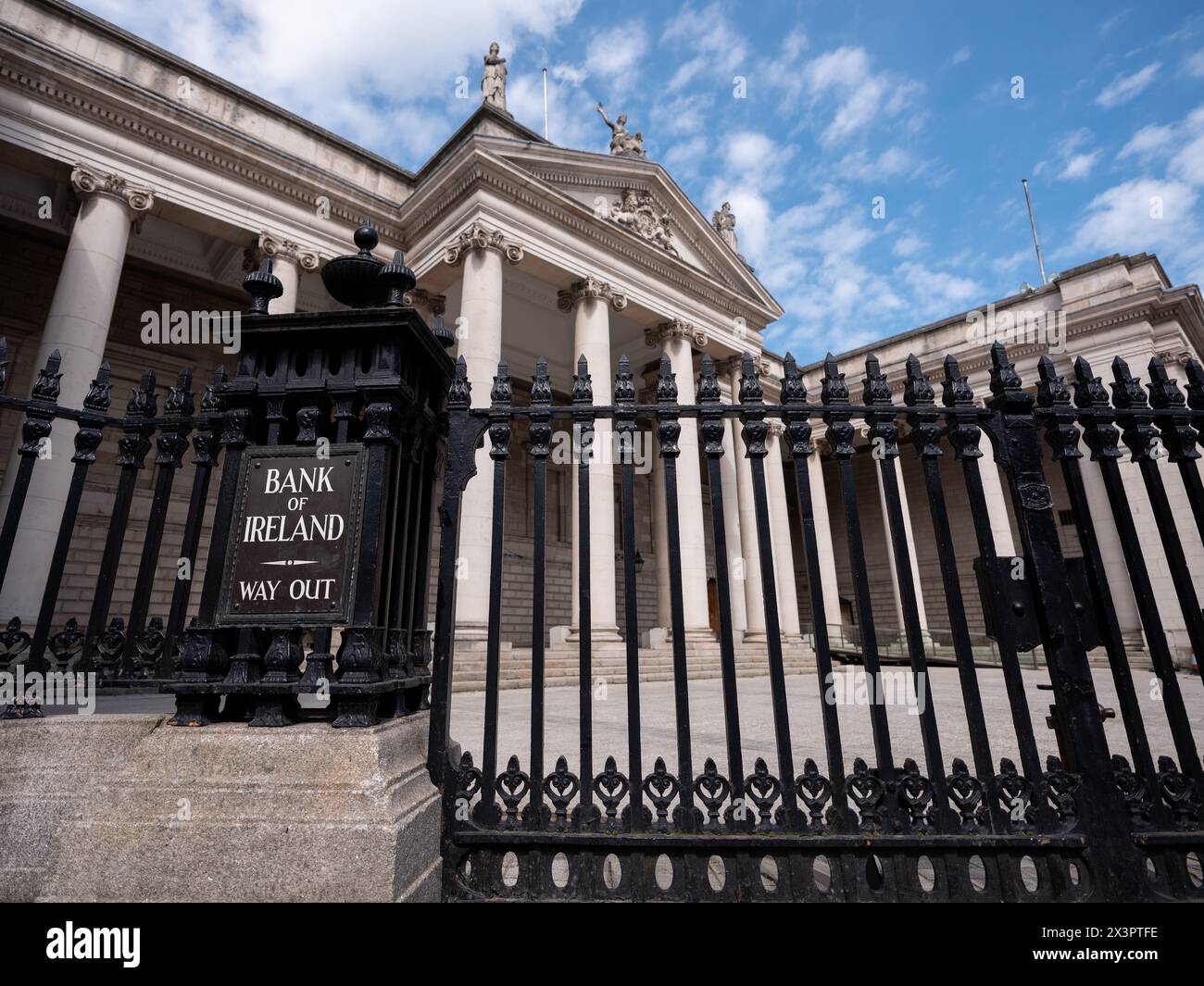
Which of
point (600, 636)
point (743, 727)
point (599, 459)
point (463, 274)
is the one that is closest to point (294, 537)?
point (743, 727)

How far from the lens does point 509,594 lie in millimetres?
20703

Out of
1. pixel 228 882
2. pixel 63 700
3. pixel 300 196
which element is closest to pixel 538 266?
pixel 300 196

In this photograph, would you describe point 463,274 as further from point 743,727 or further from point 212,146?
point 743,727

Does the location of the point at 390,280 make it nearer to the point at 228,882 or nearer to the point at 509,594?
the point at 228,882

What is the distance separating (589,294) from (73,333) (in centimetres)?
1032

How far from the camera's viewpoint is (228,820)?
1937 mm

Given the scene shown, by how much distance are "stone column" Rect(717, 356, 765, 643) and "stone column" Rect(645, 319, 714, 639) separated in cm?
166

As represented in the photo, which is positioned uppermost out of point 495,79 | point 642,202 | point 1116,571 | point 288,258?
point 495,79

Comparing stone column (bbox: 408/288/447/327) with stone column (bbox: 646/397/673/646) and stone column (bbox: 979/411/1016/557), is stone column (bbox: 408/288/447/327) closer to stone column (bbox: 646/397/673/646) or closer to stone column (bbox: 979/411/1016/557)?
stone column (bbox: 646/397/673/646)

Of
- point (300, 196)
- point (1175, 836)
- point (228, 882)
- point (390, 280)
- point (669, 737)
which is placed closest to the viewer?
point (228, 882)

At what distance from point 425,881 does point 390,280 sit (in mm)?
2453

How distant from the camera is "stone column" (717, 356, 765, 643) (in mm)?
18453

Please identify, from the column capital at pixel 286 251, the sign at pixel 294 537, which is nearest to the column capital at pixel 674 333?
the column capital at pixel 286 251

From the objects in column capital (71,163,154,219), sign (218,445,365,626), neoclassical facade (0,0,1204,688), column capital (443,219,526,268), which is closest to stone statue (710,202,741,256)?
neoclassical facade (0,0,1204,688)
